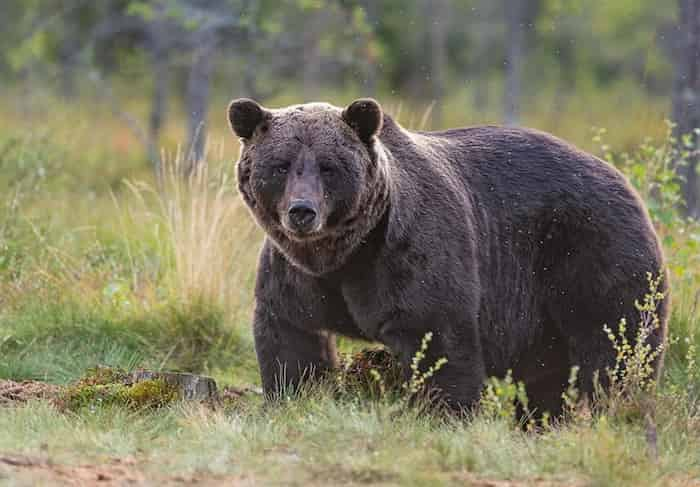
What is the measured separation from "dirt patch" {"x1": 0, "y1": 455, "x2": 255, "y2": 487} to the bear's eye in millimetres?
1582

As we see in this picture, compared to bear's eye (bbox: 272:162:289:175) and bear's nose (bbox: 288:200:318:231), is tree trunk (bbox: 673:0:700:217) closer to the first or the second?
bear's eye (bbox: 272:162:289:175)

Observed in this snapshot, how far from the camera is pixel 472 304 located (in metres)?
5.66

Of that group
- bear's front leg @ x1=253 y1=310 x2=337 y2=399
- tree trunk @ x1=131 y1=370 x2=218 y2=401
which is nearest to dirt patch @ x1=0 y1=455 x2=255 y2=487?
bear's front leg @ x1=253 y1=310 x2=337 y2=399

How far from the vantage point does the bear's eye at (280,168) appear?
531 centimetres

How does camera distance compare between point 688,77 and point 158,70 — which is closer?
point 688,77

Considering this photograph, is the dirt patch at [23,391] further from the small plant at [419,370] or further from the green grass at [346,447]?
the small plant at [419,370]

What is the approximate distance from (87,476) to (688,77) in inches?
281

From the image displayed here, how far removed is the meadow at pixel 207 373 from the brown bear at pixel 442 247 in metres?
0.33

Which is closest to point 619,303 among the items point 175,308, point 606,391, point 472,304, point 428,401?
point 606,391

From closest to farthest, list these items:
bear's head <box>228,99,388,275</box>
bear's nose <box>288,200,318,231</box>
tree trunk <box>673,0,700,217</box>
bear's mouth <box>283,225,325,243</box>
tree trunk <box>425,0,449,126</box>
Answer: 1. bear's nose <box>288,200,318,231</box>
2. bear's mouth <box>283,225,325,243</box>
3. bear's head <box>228,99,388,275</box>
4. tree trunk <box>673,0,700,217</box>
5. tree trunk <box>425,0,449,126</box>

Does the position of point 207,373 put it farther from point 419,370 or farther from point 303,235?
point 303,235

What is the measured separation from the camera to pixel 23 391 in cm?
614

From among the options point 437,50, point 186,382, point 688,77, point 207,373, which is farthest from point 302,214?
point 437,50

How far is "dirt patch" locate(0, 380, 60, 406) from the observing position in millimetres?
5934
